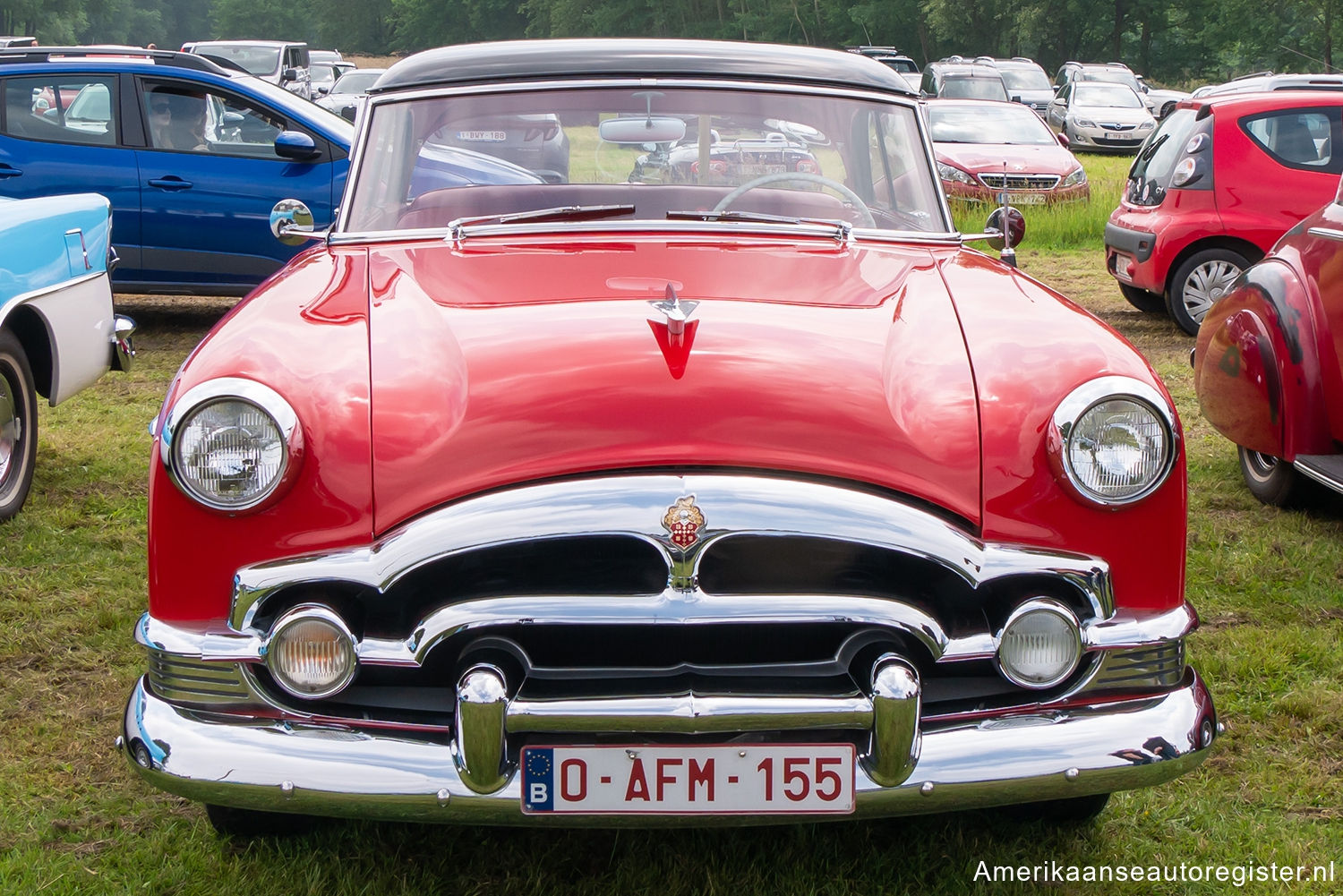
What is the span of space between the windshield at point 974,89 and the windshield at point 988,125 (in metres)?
11.4

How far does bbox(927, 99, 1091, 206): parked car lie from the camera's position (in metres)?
13.0

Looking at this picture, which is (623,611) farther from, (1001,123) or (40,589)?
(1001,123)

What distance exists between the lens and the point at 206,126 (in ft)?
27.9

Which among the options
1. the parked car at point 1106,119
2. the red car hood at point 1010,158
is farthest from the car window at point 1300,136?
the parked car at point 1106,119

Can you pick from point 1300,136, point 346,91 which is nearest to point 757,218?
point 1300,136

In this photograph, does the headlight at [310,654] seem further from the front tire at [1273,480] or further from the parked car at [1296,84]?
the parked car at [1296,84]

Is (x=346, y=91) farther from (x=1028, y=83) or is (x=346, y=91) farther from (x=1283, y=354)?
(x=1283, y=354)

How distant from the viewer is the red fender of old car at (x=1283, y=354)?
4.60m

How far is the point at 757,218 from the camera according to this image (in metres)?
3.37

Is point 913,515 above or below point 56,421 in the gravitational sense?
above

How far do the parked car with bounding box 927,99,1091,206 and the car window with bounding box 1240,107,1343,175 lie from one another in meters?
4.00

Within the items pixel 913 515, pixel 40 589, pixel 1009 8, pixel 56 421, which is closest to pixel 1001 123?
pixel 56 421

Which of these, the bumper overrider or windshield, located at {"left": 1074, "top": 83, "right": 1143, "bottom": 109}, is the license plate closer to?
the bumper overrider

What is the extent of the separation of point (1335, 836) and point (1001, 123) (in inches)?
498
